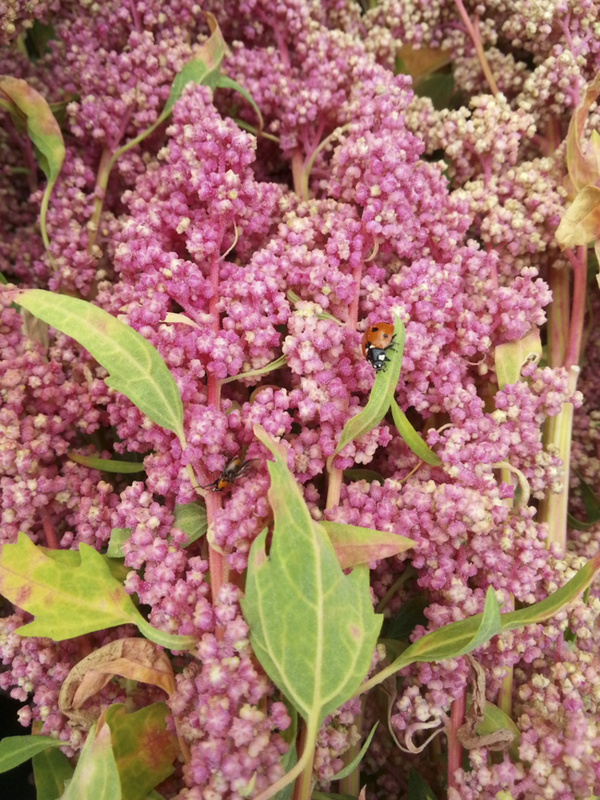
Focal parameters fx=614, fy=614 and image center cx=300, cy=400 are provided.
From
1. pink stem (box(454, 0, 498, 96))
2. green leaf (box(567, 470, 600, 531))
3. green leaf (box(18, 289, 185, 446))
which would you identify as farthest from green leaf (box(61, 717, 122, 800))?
pink stem (box(454, 0, 498, 96))

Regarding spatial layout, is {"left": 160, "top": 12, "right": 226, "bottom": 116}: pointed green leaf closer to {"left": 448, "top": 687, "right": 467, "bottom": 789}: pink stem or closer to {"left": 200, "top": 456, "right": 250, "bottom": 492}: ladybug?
{"left": 200, "top": 456, "right": 250, "bottom": 492}: ladybug

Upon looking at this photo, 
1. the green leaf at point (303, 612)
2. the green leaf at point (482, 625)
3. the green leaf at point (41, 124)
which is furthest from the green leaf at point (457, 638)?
the green leaf at point (41, 124)

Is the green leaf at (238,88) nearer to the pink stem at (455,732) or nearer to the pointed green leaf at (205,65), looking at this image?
the pointed green leaf at (205,65)

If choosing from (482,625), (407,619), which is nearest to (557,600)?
(482,625)

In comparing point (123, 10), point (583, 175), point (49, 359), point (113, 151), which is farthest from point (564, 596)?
point (123, 10)

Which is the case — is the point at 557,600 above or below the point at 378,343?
below

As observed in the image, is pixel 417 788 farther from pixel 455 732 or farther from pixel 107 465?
pixel 107 465
